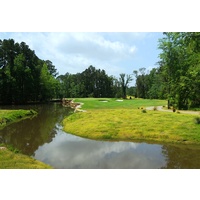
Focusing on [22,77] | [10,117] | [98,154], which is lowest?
[98,154]

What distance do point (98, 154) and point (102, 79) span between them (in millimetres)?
98713

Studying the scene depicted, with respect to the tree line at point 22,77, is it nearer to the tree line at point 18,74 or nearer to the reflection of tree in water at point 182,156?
the tree line at point 18,74

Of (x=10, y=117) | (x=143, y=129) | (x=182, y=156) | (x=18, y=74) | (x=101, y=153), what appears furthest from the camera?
(x=18, y=74)

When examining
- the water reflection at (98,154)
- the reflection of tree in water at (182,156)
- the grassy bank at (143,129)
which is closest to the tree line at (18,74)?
the grassy bank at (143,129)

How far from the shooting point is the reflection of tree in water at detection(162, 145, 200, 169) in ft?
42.0

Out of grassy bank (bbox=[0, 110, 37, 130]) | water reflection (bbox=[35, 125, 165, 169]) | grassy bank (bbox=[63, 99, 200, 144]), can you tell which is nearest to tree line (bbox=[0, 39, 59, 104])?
grassy bank (bbox=[0, 110, 37, 130])

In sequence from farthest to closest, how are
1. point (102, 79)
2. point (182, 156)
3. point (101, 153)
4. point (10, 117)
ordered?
point (102, 79), point (10, 117), point (101, 153), point (182, 156)

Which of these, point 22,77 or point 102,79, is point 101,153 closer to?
point 22,77

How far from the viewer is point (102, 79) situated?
4441 inches

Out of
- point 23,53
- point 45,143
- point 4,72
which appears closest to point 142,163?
point 45,143

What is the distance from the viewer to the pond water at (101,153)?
1291 centimetres

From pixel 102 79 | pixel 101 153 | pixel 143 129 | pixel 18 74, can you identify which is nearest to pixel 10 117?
pixel 143 129

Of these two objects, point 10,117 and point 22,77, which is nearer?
point 10,117
